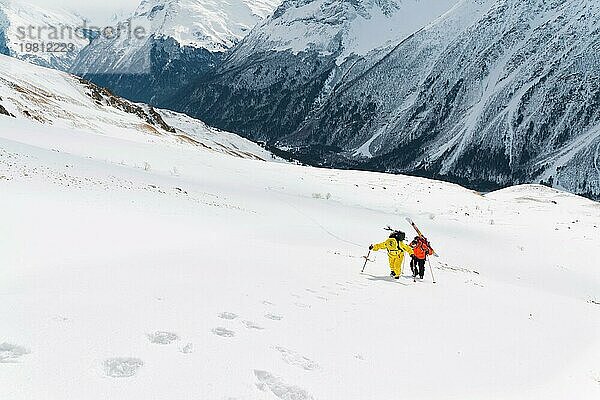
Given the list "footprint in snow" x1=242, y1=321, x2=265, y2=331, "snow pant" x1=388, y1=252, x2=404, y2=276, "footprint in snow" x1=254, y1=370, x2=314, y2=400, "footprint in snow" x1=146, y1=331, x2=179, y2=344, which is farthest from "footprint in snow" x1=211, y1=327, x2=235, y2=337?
"snow pant" x1=388, y1=252, x2=404, y2=276

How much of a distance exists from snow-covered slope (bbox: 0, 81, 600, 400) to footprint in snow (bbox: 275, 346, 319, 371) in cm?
3

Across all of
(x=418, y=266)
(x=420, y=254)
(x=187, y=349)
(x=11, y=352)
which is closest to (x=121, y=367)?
(x=187, y=349)

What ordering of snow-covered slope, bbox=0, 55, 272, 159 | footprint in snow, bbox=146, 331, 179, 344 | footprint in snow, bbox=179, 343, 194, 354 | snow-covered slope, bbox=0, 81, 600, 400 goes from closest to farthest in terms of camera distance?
snow-covered slope, bbox=0, 81, 600, 400 < footprint in snow, bbox=179, 343, 194, 354 < footprint in snow, bbox=146, 331, 179, 344 < snow-covered slope, bbox=0, 55, 272, 159

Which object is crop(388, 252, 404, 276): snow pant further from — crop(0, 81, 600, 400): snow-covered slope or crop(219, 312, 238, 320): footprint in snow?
crop(219, 312, 238, 320): footprint in snow

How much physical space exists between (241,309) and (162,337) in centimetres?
217

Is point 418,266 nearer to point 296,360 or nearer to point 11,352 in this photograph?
point 296,360

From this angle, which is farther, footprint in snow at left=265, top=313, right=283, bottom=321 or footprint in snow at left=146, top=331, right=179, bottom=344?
footprint in snow at left=265, top=313, right=283, bottom=321

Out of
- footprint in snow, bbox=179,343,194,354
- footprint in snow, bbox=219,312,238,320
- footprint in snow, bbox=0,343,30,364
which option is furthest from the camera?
footprint in snow, bbox=219,312,238,320

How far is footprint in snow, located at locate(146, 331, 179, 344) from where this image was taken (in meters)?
6.84

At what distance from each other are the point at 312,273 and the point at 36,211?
761 centimetres

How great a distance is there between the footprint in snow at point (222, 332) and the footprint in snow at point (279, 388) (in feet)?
3.95

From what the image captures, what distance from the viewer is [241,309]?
29.4 ft

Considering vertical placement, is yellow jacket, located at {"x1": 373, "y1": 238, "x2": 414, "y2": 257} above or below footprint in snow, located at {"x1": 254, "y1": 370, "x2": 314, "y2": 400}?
above

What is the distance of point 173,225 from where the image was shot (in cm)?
1638
